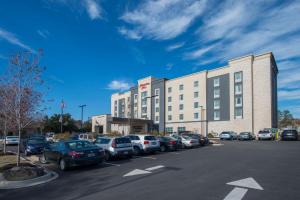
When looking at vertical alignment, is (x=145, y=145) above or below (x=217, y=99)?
below

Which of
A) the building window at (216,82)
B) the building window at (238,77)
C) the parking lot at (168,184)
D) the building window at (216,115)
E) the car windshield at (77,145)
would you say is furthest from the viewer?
the building window at (216,82)

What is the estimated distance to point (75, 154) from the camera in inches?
517

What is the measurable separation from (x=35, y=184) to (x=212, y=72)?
59.9 meters

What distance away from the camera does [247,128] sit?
55.6 metres

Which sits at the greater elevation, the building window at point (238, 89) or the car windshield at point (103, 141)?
the building window at point (238, 89)

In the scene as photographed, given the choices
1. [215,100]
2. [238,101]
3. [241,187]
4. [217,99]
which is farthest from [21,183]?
[215,100]

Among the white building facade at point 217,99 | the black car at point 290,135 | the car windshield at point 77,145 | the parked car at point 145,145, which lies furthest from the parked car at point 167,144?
the black car at point 290,135

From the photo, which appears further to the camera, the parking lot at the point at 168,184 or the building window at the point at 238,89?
the building window at the point at 238,89

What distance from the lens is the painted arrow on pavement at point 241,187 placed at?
7523 mm

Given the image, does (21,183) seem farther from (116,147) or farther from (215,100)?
(215,100)

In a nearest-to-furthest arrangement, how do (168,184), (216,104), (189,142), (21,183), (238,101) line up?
(168,184)
(21,183)
(189,142)
(238,101)
(216,104)

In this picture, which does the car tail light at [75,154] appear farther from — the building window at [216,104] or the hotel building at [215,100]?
the building window at [216,104]

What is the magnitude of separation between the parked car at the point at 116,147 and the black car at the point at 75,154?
2684 millimetres

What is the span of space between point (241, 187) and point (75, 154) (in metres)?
8.09
